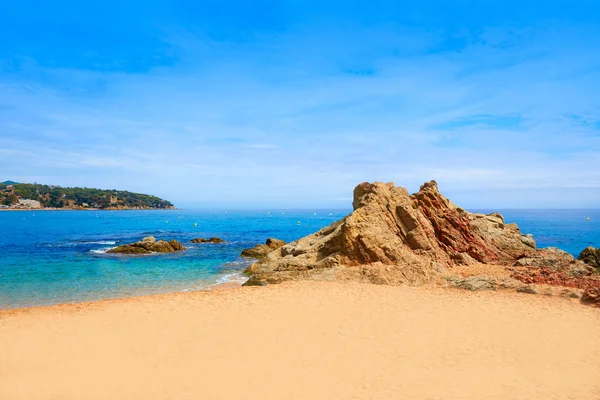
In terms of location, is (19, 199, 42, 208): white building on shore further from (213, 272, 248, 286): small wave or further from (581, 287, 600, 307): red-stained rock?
(581, 287, 600, 307): red-stained rock

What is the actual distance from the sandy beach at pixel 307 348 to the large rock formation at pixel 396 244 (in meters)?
3.94

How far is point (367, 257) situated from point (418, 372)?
12399 mm

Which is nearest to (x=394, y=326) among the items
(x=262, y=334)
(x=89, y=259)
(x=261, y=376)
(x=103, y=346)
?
(x=262, y=334)

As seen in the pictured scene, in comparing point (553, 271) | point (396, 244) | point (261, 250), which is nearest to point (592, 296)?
point (553, 271)

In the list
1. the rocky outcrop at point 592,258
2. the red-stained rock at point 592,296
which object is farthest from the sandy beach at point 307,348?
the rocky outcrop at point 592,258

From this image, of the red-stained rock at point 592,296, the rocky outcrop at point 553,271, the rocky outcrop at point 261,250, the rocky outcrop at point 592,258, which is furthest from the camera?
the rocky outcrop at point 261,250

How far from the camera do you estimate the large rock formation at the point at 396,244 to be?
21.3 metres

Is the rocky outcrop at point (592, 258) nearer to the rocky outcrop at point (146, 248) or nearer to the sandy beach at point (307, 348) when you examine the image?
the sandy beach at point (307, 348)

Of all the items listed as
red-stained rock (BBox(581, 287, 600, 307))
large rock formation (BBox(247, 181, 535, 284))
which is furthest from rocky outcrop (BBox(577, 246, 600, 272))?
red-stained rock (BBox(581, 287, 600, 307))

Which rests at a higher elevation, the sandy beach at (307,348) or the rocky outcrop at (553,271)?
the rocky outcrop at (553,271)

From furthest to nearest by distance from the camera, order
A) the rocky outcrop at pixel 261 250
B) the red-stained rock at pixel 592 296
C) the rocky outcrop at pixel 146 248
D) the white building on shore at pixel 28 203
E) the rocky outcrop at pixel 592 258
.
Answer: the white building on shore at pixel 28 203
the rocky outcrop at pixel 146 248
the rocky outcrop at pixel 261 250
the rocky outcrop at pixel 592 258
the red-stained rock at pixel 592 296

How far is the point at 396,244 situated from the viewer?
23.1m

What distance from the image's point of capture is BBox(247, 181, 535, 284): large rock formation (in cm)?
2130

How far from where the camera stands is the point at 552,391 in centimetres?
921
